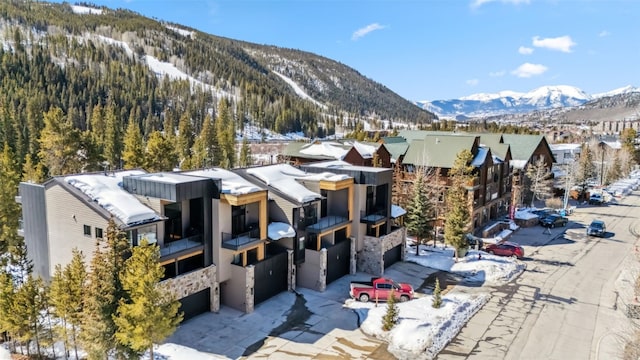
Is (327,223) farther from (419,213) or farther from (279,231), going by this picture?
(419,213)

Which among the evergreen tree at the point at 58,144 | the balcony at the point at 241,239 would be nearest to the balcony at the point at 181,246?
the balcony at the point at 241,239

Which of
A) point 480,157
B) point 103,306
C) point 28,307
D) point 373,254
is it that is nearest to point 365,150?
point 480,157

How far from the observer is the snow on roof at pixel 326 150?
52.0 metres

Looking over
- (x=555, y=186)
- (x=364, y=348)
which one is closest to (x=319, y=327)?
(x=364, y=348)

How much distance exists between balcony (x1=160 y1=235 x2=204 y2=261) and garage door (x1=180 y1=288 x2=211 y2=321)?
2440mm

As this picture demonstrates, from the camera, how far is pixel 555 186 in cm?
6262

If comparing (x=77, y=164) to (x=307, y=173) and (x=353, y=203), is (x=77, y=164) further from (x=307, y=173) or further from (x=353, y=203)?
(x=353, y=203)

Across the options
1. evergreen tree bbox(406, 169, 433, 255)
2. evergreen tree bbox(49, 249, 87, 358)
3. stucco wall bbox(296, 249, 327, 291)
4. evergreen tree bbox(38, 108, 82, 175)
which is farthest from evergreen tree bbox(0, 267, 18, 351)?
evergreen tree bbox(406, 169, 433, 255)

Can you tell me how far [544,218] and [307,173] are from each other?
97.0 feet

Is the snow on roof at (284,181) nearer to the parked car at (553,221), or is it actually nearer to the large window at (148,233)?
the large window at (148,233)

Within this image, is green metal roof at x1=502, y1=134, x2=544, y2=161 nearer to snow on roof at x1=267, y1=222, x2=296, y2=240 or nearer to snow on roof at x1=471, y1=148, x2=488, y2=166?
snow on roof at x1=471, y1=148, x2=488, y2=166

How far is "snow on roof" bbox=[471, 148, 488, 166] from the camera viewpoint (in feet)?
138

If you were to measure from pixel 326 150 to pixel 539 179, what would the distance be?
2573 centimetres

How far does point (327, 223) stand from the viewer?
1108 inches
